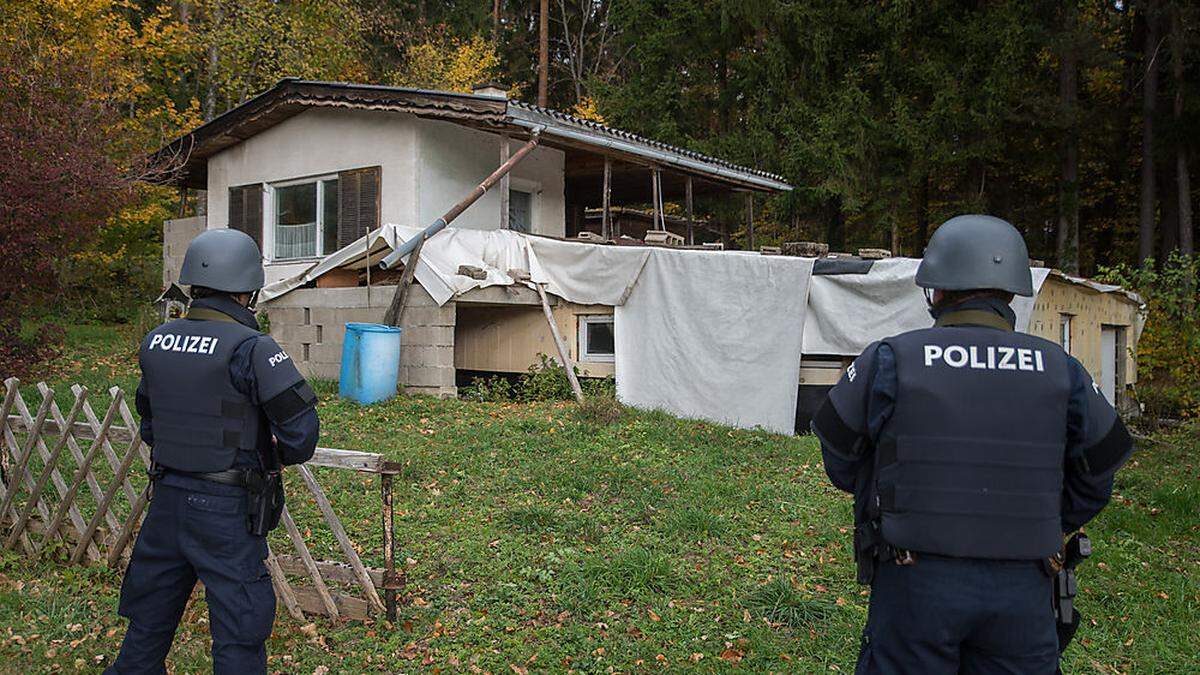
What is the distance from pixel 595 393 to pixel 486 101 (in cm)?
440

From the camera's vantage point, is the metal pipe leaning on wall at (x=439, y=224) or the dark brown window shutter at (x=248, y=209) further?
the dark brown window shutter at (x=248, y=209)

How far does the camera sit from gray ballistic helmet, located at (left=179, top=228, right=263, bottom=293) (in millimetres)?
3562

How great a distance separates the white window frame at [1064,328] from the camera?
1395cm

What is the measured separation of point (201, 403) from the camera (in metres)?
3.45

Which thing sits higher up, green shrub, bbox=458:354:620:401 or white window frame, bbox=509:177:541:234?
white window frame, bbox=509:177:541:234

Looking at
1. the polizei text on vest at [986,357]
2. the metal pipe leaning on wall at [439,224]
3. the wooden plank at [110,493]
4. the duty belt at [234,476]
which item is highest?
the metal pipe leaning on wall at [439,224]

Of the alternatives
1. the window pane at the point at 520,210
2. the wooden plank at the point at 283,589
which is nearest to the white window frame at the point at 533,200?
the window pane at the point at 520,210

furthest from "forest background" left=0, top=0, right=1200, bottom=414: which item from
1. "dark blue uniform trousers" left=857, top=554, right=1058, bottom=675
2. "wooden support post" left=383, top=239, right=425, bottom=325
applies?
"dark blue uniform trousers" left=857, top=554, right=1058, bottom=675

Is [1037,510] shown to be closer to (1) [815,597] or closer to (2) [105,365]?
(1) [815,597]

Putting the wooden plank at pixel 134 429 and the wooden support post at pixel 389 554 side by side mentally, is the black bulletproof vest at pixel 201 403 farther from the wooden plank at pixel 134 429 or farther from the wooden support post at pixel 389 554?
the wooden plank at pixel 134 429

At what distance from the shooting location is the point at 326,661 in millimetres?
4309

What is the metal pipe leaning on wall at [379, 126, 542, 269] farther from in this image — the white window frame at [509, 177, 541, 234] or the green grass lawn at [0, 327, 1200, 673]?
the green grass lawn at [0, 327, 1200, 673]

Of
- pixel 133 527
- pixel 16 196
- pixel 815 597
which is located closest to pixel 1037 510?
pixel 815 597

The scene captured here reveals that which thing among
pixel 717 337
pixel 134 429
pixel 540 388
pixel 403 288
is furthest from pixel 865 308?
pixel 134 429
